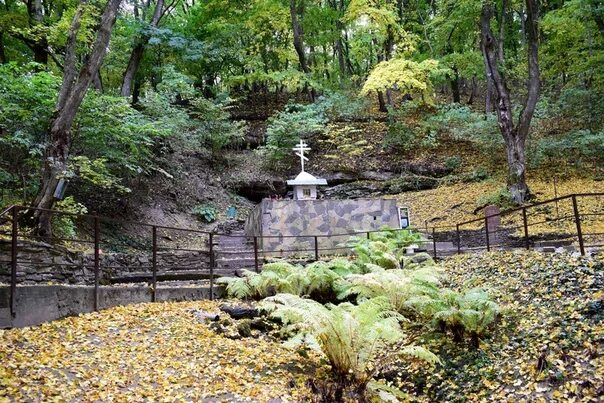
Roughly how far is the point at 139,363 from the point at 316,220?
9.62 metres

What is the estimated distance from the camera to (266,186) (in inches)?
829

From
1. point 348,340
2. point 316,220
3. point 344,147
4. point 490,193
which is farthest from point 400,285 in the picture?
point 344,147

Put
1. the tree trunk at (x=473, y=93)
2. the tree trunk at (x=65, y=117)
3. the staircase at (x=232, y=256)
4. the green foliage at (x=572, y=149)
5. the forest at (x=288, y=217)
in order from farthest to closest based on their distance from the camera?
the tree trunk at (x=473, y=93) < the green foliage at (x=572, y=149) < the staircase at (x=232, y=256) < the tree trunk at (x=65, y=117) < the forest at (x=288, y=217)

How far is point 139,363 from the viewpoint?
5117 mm

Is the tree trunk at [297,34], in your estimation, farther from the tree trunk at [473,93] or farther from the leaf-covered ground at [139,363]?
the leaf-covered ground at [139,363]

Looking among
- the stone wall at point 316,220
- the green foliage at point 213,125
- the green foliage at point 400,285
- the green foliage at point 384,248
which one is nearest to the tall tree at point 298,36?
the green foliage at point 213,125

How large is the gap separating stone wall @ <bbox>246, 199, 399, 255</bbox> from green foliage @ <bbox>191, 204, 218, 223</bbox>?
13.3 ft

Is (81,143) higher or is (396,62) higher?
(396,62)

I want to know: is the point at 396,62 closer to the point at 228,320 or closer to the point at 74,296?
the point at 228,320

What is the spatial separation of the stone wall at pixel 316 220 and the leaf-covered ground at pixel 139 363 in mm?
7065

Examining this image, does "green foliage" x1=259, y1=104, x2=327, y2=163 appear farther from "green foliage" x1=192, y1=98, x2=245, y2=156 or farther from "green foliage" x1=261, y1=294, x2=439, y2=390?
"green foliage" x1=261, y1=294, x2=439, y2=390

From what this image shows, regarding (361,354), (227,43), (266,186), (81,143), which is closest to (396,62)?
(266,186)

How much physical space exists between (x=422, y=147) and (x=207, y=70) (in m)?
11.7

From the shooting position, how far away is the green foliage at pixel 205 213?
18453mm
